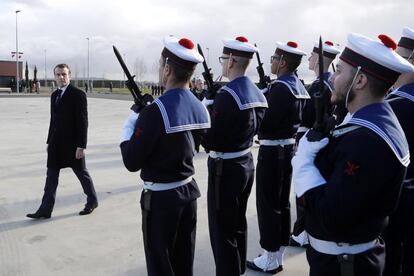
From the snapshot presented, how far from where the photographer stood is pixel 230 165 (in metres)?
3.88

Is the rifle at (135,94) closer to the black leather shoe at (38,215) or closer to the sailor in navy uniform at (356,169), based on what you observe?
the sailor in navy uniform at (356,169)

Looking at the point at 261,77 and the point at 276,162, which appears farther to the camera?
the point at 261,77

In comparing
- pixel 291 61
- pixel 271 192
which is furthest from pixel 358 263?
pixel 291 61

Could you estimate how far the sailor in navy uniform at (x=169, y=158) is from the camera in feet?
9.41

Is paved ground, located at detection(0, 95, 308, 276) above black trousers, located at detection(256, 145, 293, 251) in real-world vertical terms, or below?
below

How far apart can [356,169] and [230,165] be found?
205 centimetres

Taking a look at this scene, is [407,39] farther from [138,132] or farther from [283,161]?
[138,132]

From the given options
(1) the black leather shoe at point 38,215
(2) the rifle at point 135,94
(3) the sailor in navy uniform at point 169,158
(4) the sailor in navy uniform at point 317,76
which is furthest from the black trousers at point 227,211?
(1) the black leather shoe at point 38,215

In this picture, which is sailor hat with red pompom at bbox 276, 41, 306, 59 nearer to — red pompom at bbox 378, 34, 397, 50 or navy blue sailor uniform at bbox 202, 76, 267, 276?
navy blue sailor uniform at bbox 202, 76, 267, 276

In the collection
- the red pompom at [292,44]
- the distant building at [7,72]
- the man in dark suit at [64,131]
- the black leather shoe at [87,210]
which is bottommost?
the distant building at [7,72]

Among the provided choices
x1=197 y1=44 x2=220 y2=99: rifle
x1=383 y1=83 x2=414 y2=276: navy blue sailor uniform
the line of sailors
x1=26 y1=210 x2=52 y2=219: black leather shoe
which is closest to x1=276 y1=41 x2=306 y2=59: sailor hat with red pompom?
the line of sailors

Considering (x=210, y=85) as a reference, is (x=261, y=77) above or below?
below

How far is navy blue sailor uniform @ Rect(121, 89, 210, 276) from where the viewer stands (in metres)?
2.86

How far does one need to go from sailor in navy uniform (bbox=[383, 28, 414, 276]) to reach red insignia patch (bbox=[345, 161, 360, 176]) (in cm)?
127
